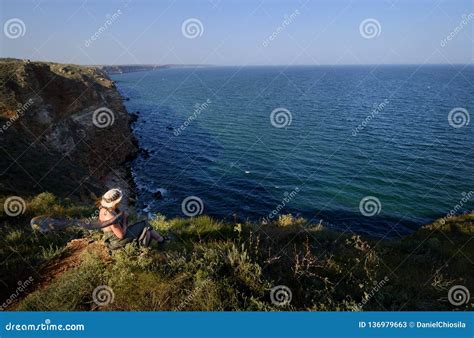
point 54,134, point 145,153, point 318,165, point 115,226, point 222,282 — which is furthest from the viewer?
point 145,153

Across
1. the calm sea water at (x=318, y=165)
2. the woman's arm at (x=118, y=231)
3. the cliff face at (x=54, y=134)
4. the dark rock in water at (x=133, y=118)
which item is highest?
the calm sea water at (x=318, y=165)

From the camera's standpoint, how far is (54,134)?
37625 mm

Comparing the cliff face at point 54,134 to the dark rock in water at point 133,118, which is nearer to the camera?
the cliff face at point 54,134

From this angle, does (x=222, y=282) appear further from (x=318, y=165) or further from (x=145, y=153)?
(x=145, y=153)

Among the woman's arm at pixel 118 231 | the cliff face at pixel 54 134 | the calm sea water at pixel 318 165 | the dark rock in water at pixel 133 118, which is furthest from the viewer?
the dark rock in water at pixel 133 118

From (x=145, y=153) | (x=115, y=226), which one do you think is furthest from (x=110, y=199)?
(x=145, y=153)

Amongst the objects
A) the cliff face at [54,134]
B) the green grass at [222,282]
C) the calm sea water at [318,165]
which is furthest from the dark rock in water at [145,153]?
the green grass at [222,282]

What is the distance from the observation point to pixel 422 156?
4484cm

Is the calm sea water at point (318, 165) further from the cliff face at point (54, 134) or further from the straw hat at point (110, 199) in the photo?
the straw hat at point (110, 199)

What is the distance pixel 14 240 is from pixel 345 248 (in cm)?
952

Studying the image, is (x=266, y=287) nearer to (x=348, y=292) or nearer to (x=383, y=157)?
(x=348, y=292)

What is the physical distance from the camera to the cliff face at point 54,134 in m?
24.0

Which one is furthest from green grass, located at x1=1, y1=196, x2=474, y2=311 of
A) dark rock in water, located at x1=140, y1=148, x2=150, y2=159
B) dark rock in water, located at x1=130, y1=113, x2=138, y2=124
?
dark rock in water, located at x1=130, y1=113, x2=138, y2=124

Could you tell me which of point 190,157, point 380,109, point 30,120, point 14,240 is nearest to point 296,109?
point 380,109
